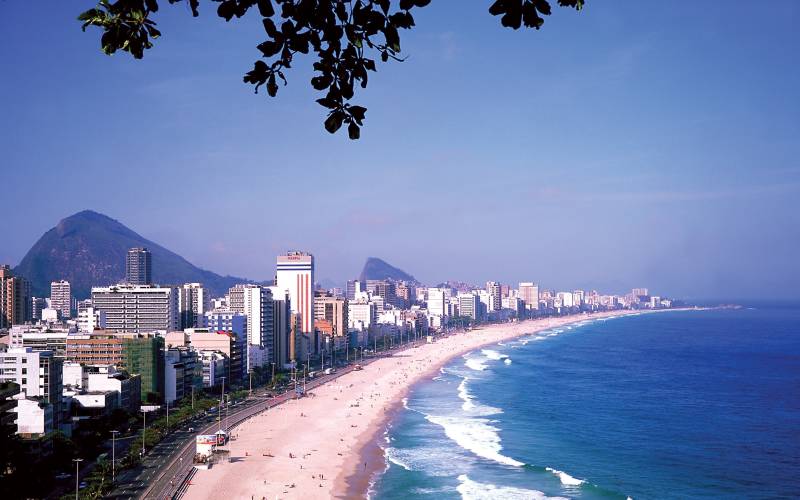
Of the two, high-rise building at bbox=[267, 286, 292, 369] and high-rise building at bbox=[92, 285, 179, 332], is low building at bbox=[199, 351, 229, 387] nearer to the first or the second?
high-rise building at bbox=[92, 285, 179, 332]

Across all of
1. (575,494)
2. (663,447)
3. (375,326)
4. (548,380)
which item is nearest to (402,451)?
(575,494)

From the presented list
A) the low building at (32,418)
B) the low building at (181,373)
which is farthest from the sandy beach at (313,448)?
the low building at (32,418)

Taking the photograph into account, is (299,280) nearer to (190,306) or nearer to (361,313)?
(190,306)

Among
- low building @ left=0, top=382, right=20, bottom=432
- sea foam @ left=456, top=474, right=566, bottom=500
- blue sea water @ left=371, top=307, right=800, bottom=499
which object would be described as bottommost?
blue sea water @ left=371, top=307, right=800, bottom=499

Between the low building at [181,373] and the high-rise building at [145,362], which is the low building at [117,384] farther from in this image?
the low building at [181,373]

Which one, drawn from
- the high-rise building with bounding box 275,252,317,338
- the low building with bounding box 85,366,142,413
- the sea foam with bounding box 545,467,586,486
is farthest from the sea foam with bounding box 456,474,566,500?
the high-rise building with bounding box 275,252,317,338

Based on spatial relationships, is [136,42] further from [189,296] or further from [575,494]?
[189,296]
